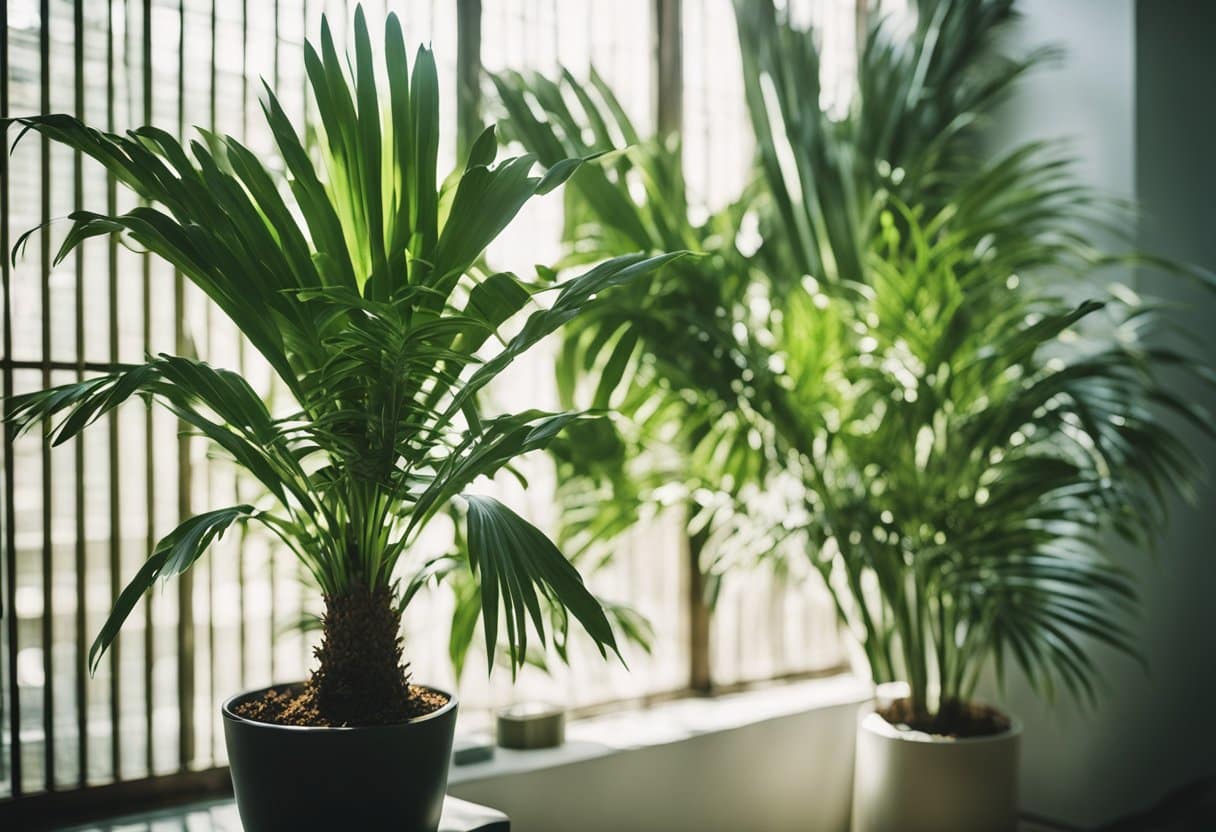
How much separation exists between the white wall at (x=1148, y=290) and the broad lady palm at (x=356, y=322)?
1809mm

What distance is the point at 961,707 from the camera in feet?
7.61

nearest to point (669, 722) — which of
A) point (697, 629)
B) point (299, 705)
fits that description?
point (697, 629)

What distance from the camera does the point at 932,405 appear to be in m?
2.13

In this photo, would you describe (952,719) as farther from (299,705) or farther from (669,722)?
(299,705)

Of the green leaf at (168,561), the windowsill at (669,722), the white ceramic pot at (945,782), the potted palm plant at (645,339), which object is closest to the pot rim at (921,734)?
the white ceramic pot at (945,782)

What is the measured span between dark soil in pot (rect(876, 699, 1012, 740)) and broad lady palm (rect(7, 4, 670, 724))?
4.00 feet

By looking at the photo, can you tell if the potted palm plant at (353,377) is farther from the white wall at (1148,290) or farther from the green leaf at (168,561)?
the white wall at (1148,290)

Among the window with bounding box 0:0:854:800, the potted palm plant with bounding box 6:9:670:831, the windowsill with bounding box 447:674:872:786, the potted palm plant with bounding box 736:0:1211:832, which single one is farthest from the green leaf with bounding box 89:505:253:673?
the potted palm plant with bounding box 736:0:1211:832

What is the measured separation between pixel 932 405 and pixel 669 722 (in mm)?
931

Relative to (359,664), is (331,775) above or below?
below

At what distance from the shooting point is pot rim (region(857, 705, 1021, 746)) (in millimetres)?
2152

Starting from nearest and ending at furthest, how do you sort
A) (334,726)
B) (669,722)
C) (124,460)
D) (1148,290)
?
(334,726) < (124,460) < (669,722) < (1148,290)

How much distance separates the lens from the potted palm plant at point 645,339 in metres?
2.09

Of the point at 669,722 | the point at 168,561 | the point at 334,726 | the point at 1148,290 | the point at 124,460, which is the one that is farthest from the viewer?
the point at 1148,290
